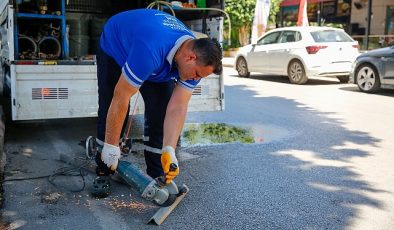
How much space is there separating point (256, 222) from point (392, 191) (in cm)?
155

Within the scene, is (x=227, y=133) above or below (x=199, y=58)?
below

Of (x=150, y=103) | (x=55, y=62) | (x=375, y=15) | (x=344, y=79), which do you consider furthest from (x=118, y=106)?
(x=375, y=15)

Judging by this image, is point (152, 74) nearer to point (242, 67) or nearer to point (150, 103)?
point (150, 103)

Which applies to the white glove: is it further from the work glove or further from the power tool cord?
the power tool cord

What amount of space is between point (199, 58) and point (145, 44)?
36cm

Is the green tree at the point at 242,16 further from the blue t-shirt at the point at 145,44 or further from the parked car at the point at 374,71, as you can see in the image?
the blue t-shirt at the point at 145,44

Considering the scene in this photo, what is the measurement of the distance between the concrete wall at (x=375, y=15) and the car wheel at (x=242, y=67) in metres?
9.61

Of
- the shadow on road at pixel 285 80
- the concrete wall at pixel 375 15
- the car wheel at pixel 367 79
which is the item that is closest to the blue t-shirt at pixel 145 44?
the car wheel at pixel 367 79

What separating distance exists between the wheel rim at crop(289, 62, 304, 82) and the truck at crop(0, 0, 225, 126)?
21.6 feet

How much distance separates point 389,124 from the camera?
743 centimetres

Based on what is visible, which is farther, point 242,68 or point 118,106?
point 242,68

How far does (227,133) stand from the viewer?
6828 mm

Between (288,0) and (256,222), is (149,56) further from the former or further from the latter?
(288,0)

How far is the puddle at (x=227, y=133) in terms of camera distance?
20.9 ft
